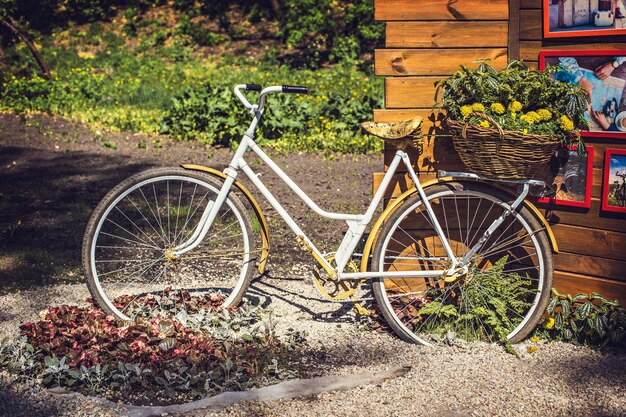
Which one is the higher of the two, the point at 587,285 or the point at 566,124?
the point at 566,124

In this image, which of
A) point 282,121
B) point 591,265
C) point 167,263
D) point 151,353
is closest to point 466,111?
point 591,265

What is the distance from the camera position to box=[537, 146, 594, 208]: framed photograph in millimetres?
4160

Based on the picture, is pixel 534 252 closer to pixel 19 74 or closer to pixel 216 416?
pixel 216 416

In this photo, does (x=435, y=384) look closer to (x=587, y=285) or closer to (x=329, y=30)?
(x=587, y=285)

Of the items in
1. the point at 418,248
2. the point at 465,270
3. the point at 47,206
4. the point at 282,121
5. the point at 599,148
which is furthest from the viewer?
the point at 282,121

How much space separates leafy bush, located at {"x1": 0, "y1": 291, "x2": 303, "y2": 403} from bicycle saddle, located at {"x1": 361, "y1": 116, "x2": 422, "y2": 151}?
3.76 feet

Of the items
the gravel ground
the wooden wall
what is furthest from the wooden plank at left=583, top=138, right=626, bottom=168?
the gravel ground

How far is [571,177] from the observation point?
4.21m

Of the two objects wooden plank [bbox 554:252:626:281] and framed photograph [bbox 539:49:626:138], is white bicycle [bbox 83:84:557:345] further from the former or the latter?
framed photograph [bbox 539:49:626:138]

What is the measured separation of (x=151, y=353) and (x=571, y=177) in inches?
91.3

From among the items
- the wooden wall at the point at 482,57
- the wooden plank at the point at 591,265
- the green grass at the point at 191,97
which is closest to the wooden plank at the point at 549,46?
the wooden wall at the point at 482,57

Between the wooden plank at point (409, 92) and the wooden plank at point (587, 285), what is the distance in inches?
47.2

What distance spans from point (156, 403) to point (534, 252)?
85.2 inches

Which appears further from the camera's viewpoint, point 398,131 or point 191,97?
point 191,97
